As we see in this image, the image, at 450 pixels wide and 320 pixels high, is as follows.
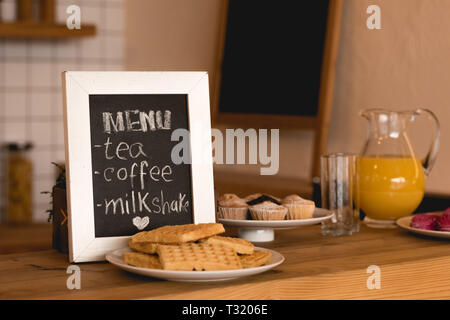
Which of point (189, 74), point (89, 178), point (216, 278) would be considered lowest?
point (216, 278)

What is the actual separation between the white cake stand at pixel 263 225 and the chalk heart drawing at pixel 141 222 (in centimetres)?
19

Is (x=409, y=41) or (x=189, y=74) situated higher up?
(x=409, y=41)

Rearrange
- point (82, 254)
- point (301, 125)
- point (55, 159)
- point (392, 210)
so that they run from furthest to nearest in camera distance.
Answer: point (55, 159), point (301, 125), point (392, 210), point (82, 254)

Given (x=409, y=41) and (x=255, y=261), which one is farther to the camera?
(x=409, y=41)

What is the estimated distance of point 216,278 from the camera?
35.7 inches

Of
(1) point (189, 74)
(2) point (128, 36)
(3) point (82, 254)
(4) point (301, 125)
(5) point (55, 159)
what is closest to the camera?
(3) point (82, 254)

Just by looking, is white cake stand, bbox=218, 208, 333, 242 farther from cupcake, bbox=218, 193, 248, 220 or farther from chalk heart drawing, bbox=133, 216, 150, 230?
chalk heart drawing, bbox=133, 216, 150, 230

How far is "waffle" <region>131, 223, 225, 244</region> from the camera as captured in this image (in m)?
0.97

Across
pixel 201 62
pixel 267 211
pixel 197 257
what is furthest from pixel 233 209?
pixel 201 62

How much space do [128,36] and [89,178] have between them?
2445 mm

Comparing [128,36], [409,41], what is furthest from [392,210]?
[128,36]

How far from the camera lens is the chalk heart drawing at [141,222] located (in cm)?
108

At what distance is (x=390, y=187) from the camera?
148cm
